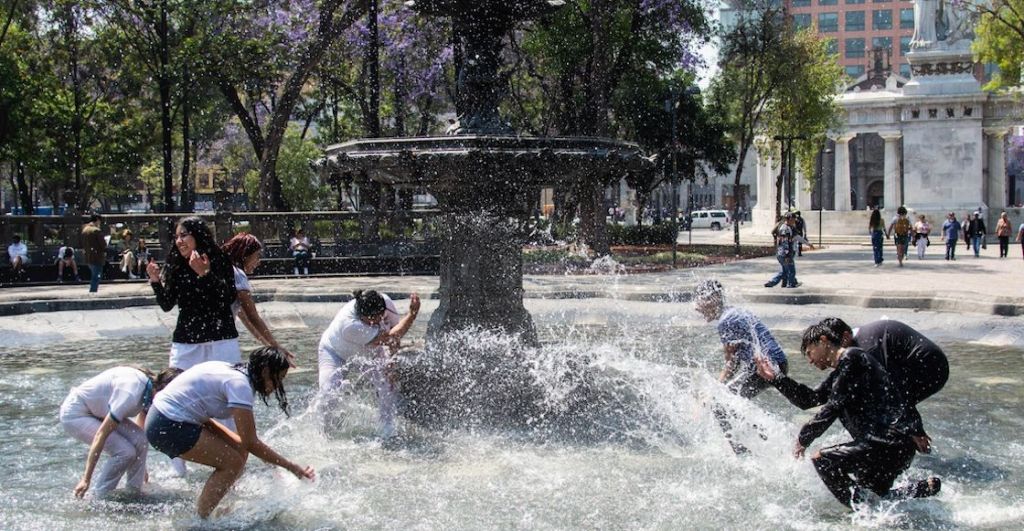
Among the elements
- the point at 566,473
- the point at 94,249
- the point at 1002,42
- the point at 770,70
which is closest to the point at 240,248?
the point at 566,473

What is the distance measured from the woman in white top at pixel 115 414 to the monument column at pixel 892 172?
155 feet

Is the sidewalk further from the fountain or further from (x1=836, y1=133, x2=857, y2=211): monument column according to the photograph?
(x1=836, y1=133, x2=857, y2=211): monument column

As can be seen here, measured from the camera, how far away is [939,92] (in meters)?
46.9

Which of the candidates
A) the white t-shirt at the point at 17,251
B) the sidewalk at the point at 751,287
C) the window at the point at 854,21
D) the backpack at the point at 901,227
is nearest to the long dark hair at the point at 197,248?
the sidewalk at the point at 751,287

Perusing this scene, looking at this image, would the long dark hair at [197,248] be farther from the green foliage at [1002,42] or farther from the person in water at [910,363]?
the green foliage at [1002,42]

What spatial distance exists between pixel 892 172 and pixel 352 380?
46.2 metres

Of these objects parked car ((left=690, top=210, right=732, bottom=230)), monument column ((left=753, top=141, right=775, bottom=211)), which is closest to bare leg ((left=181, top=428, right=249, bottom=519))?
monument column ((left=753, top=141, right=775, bottom=211))

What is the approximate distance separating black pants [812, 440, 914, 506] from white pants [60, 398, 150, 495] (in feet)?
12.9

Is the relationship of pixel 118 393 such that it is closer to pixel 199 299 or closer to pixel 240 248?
pixel 199 299

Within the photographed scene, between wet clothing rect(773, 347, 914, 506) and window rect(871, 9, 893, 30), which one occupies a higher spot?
window rect(871, 9, 893, 30)

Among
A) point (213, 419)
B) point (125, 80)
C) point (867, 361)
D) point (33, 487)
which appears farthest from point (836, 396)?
point (125, 80)

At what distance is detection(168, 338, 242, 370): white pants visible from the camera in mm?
6598

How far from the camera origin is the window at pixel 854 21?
96.5 metres

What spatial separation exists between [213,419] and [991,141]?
48.7 m
